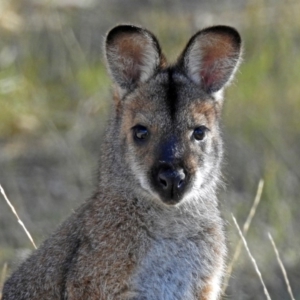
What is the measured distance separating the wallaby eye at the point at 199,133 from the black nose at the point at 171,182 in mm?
319

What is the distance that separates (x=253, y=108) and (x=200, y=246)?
4.70m

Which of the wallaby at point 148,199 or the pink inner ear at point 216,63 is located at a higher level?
the pink inner ear at point 216,63

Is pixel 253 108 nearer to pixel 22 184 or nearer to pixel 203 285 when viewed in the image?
pixel 22 184

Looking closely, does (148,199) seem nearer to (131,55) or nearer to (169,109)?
(169,109)

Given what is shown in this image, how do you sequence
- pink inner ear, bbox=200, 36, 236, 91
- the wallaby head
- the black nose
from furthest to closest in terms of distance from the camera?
pink inner ear, bbox=200, 36, 236, 91
the wallaby head
the black nose

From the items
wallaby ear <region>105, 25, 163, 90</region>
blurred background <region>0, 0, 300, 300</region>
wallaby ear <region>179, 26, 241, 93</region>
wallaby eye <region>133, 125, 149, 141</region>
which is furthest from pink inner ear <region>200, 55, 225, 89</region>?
blurred background <region>0, 0, 300, 300</region>

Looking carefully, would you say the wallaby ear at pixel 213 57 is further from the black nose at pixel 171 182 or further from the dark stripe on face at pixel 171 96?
the black nose at pixel 171 182

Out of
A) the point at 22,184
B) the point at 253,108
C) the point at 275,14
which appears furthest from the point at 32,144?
the point at 275,14

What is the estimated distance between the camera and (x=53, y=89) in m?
11.1

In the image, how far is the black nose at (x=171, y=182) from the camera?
5480 mm

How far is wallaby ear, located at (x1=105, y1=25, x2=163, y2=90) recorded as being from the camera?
5902 millimetres

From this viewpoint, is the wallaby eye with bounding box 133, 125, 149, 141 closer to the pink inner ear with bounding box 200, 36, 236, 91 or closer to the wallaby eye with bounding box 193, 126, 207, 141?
the wallaby eye with bounding box 193, 126, 207, 141

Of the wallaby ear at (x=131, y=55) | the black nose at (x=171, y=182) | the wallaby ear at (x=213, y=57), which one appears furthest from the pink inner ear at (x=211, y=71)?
the black nose at (x=171, y=182)

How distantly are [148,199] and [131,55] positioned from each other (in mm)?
902
